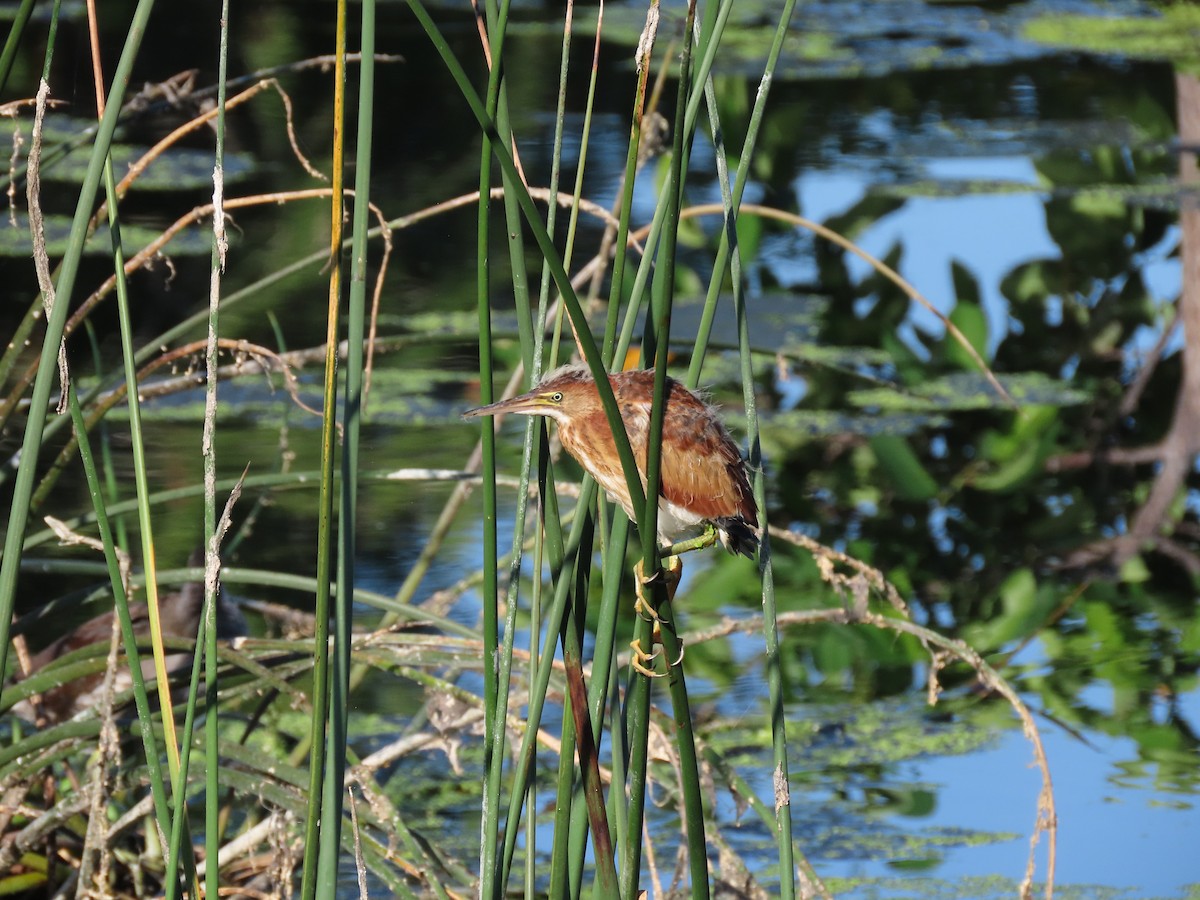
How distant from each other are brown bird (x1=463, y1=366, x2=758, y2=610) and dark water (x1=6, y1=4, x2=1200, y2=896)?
451 millimetres

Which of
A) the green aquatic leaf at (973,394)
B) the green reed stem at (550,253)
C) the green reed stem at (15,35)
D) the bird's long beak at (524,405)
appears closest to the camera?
the green reed stem at (550,253)

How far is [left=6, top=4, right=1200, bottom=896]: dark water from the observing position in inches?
108

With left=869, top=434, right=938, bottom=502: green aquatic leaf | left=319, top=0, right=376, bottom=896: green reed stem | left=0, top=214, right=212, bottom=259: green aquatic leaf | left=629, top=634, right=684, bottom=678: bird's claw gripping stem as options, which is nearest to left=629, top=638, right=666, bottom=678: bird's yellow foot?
left=629, top=634, right=684, bottom=678: bird's claw gripping stem

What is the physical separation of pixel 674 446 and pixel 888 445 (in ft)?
8.40

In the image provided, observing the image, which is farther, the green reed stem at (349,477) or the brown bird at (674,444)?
the brown bird at (674,444)

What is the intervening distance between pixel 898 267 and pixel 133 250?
239 centimetres

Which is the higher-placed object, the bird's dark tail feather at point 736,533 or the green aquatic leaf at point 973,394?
the bird's dark tail feather at point 736,533

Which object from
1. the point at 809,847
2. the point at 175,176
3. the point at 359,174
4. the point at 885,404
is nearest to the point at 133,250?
the point at 175,176

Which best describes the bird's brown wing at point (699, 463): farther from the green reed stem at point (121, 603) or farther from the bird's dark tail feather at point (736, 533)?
the green reed stem at point (121, 603)

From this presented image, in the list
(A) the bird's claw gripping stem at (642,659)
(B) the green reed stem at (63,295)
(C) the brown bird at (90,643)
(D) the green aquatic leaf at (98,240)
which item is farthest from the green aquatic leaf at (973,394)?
(B) the green reed stem at (63,295)

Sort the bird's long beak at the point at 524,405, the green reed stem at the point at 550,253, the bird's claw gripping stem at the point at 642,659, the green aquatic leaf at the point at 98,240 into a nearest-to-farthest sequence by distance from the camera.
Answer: the green reed stem at the point at 550,253 → the bird's claw gripping stem at the point at 642,659 → the bird's long beak at the point at 524,405 → the green aquatic leaf at the point at 98,240

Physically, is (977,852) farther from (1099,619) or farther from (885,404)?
(885,404)

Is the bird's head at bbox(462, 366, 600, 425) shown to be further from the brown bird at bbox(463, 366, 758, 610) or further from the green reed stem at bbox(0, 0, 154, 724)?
the green reed stem at bbox(0, 0, 154, 724)

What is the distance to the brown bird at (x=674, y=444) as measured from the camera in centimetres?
154
